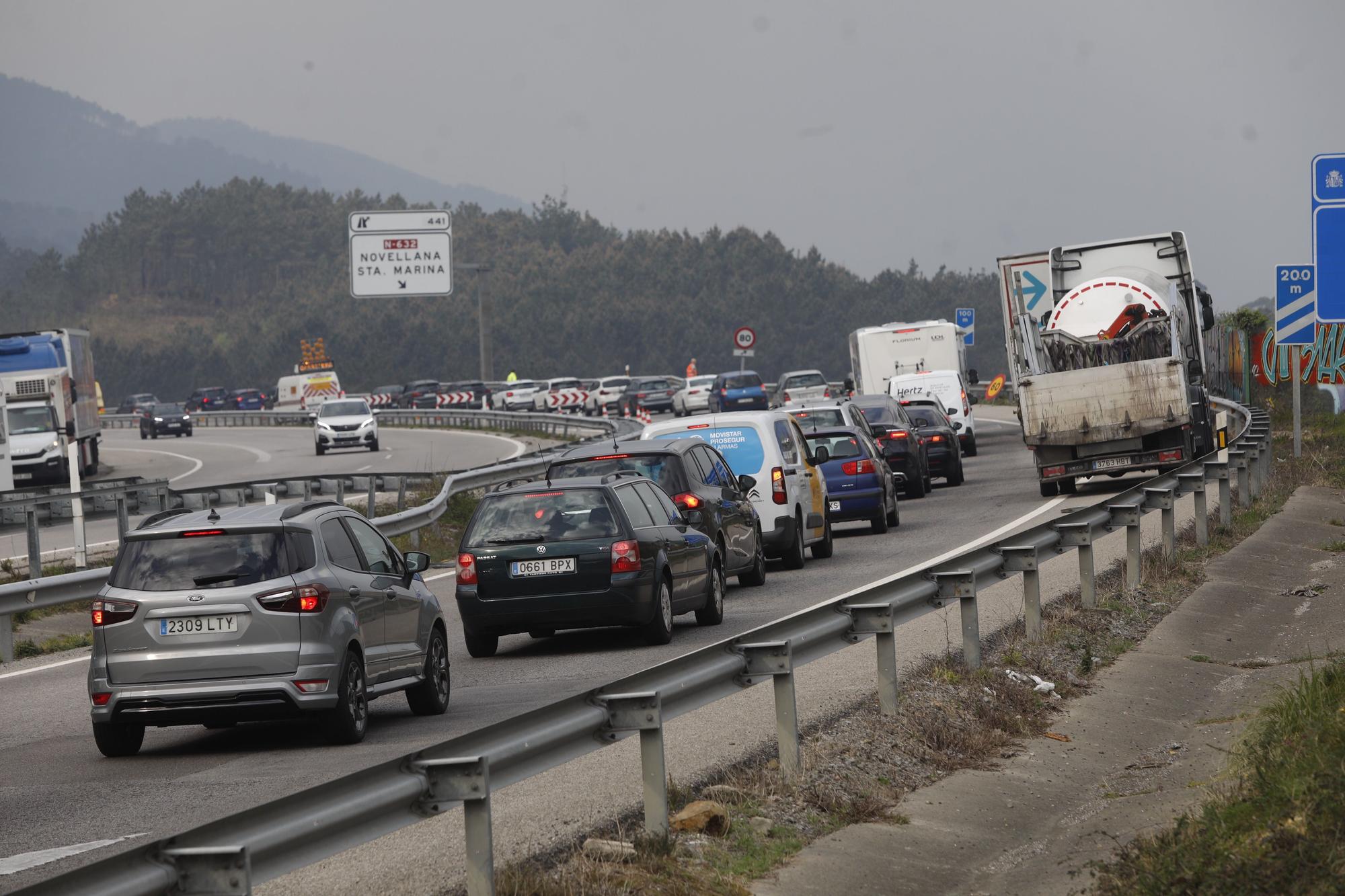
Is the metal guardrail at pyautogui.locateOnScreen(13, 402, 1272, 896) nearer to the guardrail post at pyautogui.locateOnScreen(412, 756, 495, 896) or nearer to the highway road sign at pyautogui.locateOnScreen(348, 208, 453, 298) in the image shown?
the guardrail post at pyautogui.locateOnScreen(412, 756, 495, 896)

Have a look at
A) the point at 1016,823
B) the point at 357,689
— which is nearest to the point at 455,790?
the point at 1016,823

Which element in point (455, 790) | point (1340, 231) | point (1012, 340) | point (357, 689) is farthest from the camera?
point (1012, 340)

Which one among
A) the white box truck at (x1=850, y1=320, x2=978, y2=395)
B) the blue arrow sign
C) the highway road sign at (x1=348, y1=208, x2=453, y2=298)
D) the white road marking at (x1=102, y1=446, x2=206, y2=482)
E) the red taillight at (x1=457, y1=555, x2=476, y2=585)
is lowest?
the white road marking at (x1=102, y1=446, x2=206, y2=482)

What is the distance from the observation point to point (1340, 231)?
17.6 m

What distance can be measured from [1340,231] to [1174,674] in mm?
7502

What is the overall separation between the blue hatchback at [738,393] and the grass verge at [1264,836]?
5314cm

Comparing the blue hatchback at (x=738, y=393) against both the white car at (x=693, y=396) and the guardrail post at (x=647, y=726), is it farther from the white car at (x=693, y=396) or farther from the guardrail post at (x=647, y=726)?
the guardrail post at (x=647, y=726)

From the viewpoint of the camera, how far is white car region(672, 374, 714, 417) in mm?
66750

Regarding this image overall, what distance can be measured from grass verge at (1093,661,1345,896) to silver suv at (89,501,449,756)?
4808 millimetres

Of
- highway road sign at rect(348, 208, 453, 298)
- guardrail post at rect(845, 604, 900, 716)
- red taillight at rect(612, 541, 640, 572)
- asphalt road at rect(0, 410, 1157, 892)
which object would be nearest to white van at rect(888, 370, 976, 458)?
asphalt road at rect(0, 410, 1157, 892)

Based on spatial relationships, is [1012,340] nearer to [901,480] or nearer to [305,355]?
[901,480]

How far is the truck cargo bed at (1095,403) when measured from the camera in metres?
25.8

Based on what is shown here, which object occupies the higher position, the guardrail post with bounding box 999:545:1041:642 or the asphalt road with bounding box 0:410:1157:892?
the guardrail post with bounding box 999:545:1041:642

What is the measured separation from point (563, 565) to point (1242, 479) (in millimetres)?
10983
